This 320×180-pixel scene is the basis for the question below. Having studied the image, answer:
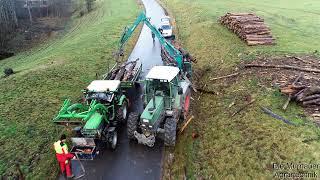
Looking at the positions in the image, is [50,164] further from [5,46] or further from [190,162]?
[5,46]

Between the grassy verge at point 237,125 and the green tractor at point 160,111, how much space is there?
1.28 meters

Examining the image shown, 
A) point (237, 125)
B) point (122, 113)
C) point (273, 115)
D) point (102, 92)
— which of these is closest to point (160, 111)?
point (122, 113)

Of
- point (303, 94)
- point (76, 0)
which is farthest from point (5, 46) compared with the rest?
point (303, 94)

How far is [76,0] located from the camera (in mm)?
68750

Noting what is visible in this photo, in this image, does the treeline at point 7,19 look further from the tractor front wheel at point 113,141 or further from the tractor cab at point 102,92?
the tractor front wheel at point 113,141

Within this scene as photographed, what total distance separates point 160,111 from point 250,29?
1552 cm

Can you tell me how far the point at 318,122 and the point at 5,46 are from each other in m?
43.2

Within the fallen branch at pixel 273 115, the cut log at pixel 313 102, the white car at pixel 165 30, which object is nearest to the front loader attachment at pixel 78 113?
the fallen branch at pixel 273 115

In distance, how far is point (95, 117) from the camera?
597 inches

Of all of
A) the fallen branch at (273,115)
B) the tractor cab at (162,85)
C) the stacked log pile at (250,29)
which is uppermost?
the stacked log pile at (250,29)

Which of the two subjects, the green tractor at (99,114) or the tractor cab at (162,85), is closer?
the green tractor at (99,114)

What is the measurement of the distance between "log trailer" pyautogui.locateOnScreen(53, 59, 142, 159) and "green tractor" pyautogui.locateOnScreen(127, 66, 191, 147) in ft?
4.33

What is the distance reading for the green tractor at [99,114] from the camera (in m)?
14.6

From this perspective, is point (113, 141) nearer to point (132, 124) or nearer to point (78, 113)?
point (132, 124)
